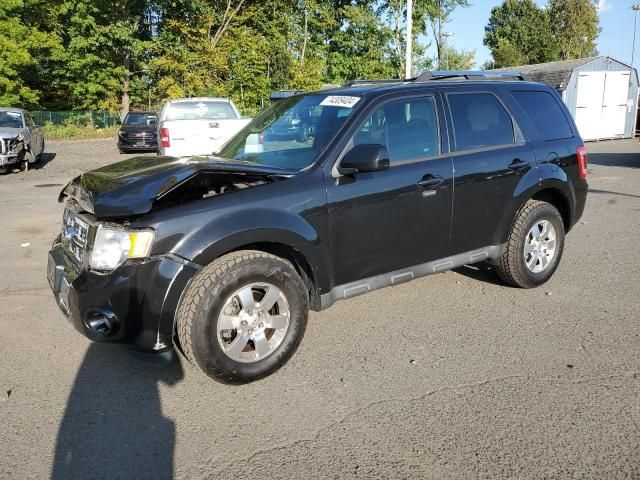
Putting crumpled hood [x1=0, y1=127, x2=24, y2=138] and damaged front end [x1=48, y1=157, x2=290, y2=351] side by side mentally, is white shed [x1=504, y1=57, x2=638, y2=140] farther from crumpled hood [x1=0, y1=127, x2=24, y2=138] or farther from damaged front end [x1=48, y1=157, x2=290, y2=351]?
damaged front end [x1=48, y1=157, x2=290, y2=351]

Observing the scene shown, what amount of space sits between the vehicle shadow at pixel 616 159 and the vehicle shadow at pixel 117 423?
15247mm

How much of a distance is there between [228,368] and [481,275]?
10.6ft

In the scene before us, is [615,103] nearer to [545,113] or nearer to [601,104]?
[601,104]

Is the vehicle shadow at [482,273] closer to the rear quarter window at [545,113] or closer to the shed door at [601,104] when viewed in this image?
the rear quarter window at [545,113]

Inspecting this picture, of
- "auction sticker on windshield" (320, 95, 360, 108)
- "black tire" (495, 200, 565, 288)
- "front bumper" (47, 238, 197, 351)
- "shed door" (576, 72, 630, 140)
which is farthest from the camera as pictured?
"shed door" (576, 72, 630, 140)

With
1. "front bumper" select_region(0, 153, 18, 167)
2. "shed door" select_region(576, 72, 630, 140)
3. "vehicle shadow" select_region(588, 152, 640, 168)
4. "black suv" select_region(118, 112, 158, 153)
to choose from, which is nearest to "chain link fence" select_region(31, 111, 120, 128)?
"black suv" select_region(118, 112, 158, 153)

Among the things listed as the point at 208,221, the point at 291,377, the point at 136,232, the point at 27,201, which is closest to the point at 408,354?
the point at 291,377

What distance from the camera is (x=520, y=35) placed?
75.8m

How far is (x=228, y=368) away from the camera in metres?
3.42

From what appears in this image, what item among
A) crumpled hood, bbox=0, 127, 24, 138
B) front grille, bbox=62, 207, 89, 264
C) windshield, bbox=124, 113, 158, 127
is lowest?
front grille, bbox=62, 207, 89, 264

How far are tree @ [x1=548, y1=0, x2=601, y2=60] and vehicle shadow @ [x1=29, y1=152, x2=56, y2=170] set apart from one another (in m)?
66.6

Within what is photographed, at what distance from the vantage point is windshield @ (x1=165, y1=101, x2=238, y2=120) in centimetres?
1258

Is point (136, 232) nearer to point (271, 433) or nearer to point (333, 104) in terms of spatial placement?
point (271, 433)

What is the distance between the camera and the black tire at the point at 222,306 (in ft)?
10.8
